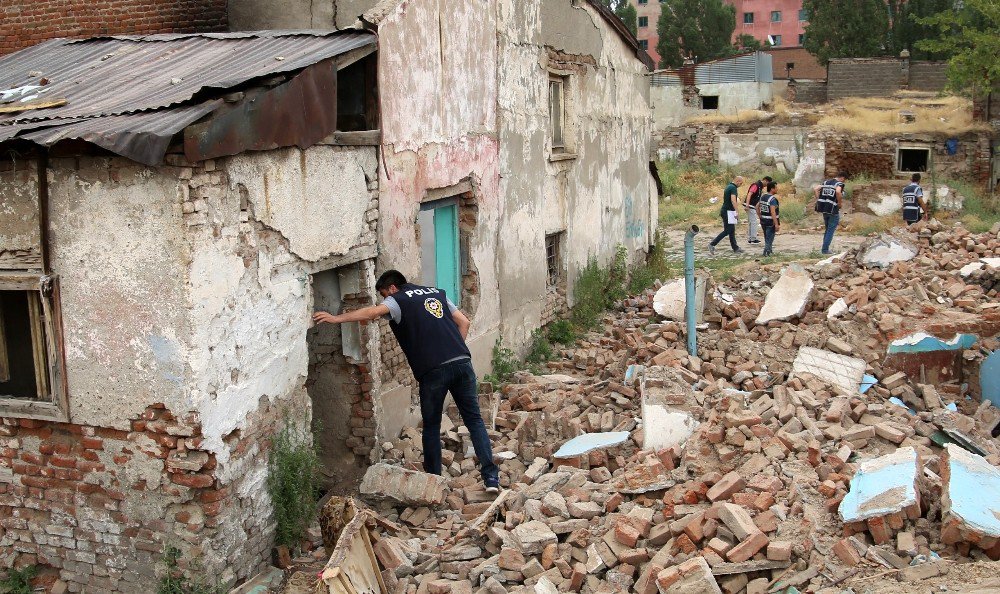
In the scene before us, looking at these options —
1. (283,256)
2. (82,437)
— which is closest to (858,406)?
(283,256)

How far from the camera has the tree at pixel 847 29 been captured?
40.5 m

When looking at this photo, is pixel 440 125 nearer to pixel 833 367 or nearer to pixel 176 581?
pixel 833 367

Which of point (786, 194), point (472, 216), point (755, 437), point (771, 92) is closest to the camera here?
point (755, 437)

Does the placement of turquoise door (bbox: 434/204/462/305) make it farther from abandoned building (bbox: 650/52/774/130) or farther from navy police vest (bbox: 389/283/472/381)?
abandoned building (bbox: 650/52/774/130)

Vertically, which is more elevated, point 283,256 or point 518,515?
point 283,256

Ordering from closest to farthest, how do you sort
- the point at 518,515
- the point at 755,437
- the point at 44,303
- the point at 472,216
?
the point at 44,303 → the point at 518,515 → the point at 755,437 → the point at 472,216

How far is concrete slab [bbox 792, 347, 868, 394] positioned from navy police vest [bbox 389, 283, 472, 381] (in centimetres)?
359

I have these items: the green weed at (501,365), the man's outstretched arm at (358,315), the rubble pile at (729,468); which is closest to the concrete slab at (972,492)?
the rubble pile at (729,468)

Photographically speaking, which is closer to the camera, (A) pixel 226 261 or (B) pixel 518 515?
(A) pixel 226 261

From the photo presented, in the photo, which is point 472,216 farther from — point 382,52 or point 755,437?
point 755,437

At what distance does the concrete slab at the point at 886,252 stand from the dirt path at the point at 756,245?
4.47 meters

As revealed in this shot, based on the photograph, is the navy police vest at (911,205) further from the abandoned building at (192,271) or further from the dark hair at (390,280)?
the dark hair at (390,280)

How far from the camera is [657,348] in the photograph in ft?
32.6

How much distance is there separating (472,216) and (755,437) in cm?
423
